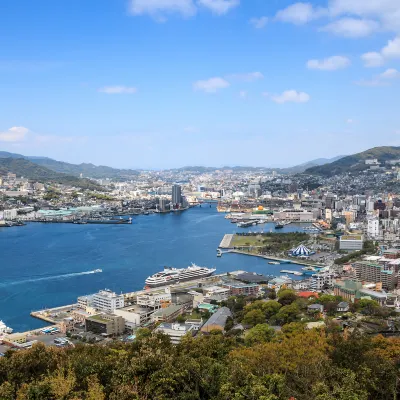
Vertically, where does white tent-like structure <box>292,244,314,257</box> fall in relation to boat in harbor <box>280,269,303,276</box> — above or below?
above

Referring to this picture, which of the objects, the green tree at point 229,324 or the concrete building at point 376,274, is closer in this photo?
the green tree at point 229,324

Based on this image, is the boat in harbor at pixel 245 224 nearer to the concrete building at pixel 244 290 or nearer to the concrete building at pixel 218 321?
the concrete building at pixel 244 290

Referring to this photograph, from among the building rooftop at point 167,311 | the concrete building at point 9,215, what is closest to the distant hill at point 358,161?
the concrete building at point 9,215

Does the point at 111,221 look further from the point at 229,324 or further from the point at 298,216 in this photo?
the point at 229,324

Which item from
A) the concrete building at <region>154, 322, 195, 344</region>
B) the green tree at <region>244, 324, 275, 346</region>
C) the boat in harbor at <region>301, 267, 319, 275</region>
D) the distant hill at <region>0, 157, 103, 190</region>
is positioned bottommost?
the boat in harbor at <region>301, 267, 319, 275</region>

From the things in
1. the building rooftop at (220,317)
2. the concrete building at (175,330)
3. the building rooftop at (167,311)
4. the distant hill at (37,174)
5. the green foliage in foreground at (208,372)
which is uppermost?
the distant hill at (37,174)

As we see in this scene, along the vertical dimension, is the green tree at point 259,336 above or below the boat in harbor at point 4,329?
above

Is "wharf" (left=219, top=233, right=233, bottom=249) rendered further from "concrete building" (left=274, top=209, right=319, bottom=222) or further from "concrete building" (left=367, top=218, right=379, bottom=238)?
"concrete building" (left=274, top=209, right=319, bottom=222)

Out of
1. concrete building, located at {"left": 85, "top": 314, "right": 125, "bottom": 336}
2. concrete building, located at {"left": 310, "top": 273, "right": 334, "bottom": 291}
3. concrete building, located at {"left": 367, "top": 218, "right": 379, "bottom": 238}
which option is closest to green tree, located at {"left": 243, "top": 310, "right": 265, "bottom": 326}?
concrete building, located at {"left": 85, "top": 314, "right": 125, "bottom": 336}
